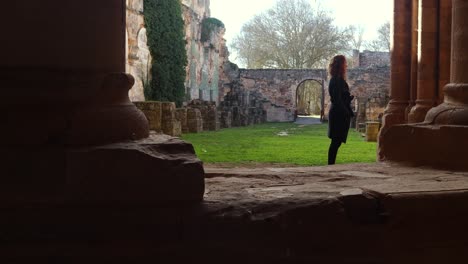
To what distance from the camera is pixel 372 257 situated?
110 inches

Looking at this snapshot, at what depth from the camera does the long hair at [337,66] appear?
676cm

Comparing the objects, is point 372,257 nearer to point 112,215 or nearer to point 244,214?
point 244,214

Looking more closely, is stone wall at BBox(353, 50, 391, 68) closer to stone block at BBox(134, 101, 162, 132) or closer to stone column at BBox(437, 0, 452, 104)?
stone block at BBox(134, 101, 162, 132)

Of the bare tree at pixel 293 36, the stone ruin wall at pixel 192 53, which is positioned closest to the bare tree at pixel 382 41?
the bare tree at pixel 293 36

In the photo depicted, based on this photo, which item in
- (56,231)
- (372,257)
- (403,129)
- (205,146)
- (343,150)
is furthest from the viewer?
(205,146)

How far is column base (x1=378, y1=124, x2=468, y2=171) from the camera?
398 cm

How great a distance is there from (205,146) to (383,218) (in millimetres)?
10063

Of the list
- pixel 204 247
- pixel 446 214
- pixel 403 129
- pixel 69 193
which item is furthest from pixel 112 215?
pixel 403 129

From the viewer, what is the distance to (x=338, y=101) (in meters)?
6.81

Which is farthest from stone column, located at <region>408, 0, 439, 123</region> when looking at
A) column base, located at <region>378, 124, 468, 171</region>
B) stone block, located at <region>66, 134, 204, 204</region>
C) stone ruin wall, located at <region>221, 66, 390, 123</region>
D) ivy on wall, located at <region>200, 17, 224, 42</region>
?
stone ruin wall, located at <region>221, 66, 390, 123</region>

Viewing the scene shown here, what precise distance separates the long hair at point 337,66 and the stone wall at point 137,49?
12.6m

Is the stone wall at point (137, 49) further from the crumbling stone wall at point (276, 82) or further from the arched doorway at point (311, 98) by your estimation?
the arched doorway at point (311, 98)

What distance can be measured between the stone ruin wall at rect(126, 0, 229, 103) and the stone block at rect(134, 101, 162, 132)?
3742mm

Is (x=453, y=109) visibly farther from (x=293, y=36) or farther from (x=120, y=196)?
(x=293, y=36)
